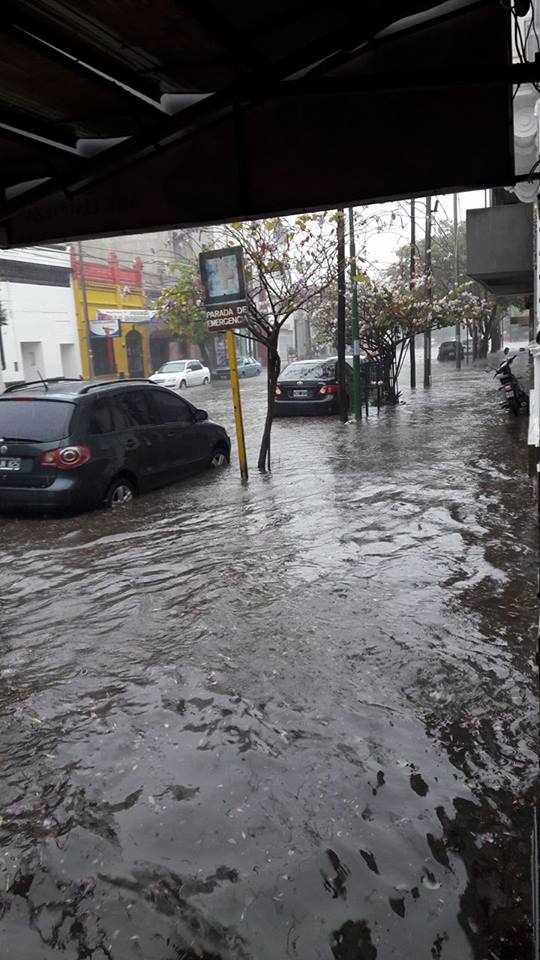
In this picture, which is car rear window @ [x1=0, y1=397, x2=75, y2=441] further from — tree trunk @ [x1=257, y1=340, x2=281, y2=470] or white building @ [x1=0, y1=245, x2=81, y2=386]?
white building @ [x1=0, y1=245, x2=81, y2=386]

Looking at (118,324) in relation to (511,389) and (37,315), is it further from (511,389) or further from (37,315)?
(511,389)

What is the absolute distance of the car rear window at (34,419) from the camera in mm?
8305

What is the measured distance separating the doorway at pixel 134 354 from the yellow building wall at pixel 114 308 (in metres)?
0.24

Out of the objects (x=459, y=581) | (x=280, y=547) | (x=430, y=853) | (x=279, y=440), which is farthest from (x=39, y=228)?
(x=279, y=440)

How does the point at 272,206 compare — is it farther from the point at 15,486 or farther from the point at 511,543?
the point at 15,486

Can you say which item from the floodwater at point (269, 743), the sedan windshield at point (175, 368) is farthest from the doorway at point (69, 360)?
the floodwater at point (269, 743)

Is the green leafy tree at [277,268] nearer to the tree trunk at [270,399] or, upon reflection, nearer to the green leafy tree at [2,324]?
the tree trunk at [270,399]

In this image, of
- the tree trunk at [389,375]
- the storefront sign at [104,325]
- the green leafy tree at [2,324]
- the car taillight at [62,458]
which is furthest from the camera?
the storefront sign at [104,325]

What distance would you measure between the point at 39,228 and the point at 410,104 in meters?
2.63

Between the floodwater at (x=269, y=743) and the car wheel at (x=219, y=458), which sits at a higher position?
the car wheel at (x=219, y=458)

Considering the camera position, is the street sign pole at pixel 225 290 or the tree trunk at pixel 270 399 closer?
the street sign pole at pixel 225 290

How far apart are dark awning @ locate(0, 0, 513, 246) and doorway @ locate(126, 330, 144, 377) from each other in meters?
39.3

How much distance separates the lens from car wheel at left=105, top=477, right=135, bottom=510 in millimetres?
8797

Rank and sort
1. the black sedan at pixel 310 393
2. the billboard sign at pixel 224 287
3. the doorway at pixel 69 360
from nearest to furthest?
the billboard sign at pixel 224 287, the black sedan at pixel 310 393, the doorway at pixel 69 360
